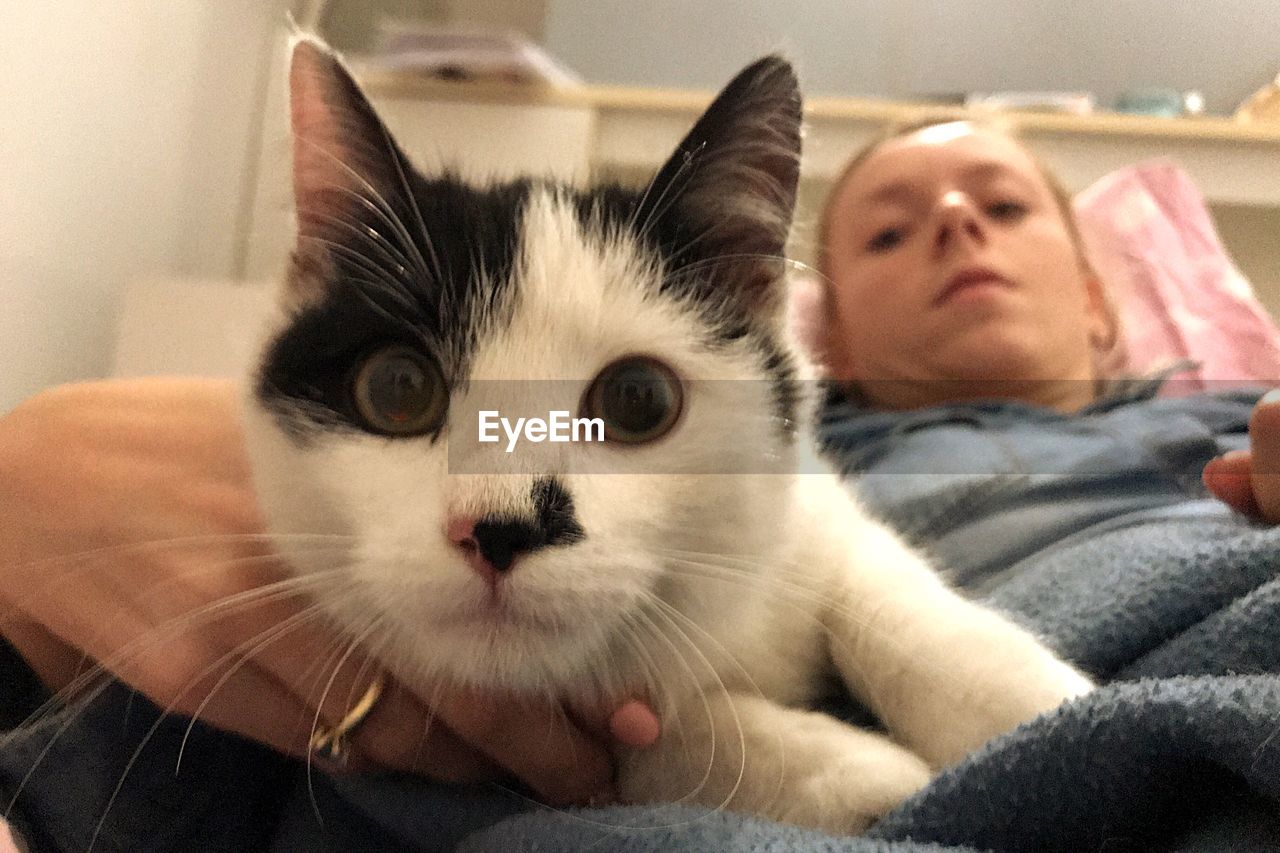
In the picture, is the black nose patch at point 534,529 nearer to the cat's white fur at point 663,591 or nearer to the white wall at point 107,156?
the cat's white fur at point 663,591

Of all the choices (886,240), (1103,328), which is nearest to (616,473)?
(886,240)

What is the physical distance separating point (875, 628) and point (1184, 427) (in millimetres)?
619

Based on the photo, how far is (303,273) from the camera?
58 centimetres

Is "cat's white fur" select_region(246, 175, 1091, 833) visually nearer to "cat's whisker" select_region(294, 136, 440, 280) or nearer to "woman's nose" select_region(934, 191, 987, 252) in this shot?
"cat's whisker" select_region(294, 136, 440, 280)

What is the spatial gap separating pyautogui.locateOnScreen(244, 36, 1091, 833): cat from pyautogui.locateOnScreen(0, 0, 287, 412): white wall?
670 millimetres

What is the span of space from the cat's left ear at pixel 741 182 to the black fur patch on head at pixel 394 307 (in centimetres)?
12

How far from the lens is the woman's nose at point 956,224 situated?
118cm

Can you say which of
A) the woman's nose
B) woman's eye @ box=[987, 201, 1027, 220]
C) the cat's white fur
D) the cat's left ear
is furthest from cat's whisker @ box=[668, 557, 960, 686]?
woman's eye @ box=[987, 201, 1027, 220]

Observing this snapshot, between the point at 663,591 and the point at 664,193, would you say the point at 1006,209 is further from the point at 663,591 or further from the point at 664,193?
the point at 663,591

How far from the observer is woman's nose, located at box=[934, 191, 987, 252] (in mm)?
1183

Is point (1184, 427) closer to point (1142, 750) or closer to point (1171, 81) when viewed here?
point (1171, 81)

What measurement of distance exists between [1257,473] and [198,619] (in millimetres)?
791

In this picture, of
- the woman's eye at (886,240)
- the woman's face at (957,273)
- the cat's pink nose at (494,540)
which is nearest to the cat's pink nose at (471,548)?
the cat's pink nose at (494,540)

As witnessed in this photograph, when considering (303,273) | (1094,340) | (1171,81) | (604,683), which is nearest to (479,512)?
(604,683)
